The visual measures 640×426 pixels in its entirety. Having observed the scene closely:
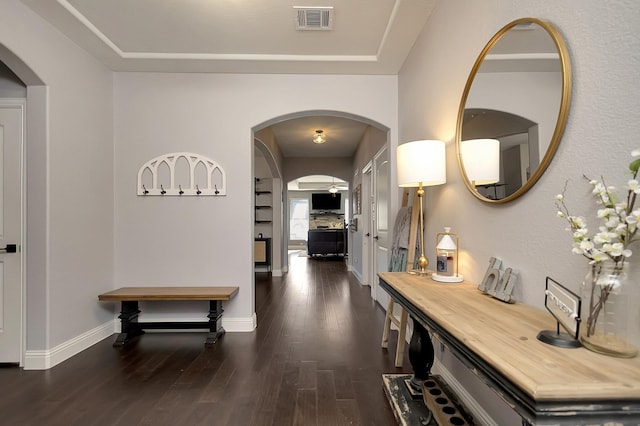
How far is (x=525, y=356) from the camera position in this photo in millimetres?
818

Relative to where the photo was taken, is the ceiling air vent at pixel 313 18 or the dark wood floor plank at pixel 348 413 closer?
the dark wood floor plank at pixel 348 413

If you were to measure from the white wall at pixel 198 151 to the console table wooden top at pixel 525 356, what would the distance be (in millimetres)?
2345

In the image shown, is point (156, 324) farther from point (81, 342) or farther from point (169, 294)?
point (81, 342)

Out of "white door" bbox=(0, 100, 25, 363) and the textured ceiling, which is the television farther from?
"white door" bbox=(0, 100, 25, 363)

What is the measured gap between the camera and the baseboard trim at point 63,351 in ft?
8.02

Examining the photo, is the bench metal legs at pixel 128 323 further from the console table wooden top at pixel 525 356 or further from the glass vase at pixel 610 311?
the glass vase at pixel 610 311

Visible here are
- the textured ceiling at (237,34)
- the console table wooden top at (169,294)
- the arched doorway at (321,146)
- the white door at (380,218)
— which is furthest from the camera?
the white door at (380,218)

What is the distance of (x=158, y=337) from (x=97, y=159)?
6.18 ft

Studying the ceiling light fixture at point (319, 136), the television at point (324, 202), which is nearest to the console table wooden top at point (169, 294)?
the ceiling light fixture at point (319, 136)

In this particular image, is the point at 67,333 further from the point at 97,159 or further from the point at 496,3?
the point at 496,3

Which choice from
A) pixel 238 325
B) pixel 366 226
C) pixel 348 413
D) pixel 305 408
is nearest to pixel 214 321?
pixel 238 325

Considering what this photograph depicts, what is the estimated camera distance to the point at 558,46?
1141mm

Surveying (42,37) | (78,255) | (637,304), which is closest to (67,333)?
(78,255)

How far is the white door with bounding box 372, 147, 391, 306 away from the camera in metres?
4.05
